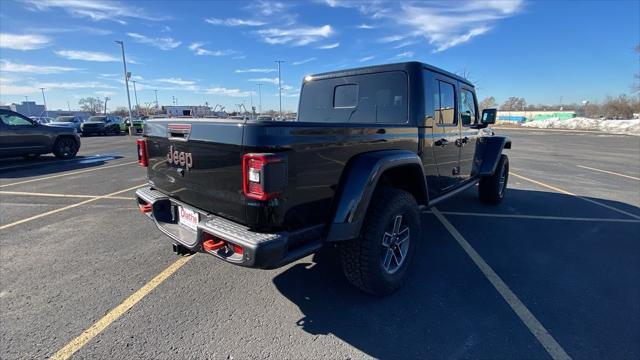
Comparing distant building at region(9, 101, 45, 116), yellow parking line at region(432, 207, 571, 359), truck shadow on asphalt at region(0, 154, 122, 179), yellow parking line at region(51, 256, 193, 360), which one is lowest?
yellow parking line at region(432, 207, 571, 359)

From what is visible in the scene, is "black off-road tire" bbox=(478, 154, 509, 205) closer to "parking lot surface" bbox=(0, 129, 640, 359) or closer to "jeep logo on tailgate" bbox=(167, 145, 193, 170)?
"parking lot surface" bbox=(0, 129, 640, 359)

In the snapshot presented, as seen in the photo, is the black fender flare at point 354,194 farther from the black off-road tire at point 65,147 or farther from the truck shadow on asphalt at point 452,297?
the black off-road tire at point 65,147

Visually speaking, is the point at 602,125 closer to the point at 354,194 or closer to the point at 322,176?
the point at 354,194

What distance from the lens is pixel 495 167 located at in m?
5.51

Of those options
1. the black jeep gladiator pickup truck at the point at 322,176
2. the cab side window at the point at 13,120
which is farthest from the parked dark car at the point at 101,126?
the black jeep gladiator pickup truck at the point at 322,176

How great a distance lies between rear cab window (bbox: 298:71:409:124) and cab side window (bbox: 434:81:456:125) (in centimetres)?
56

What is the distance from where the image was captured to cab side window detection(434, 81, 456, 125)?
12.7ft

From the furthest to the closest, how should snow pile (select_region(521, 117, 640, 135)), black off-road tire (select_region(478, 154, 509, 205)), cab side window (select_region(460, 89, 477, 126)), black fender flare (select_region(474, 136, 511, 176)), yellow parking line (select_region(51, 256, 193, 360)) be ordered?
1. snow pile (select_region(521, 117, 640, 135))
2. black off-road tire (select_region(478, 154, 509, 205))
3. black fender flare (select_region(474, 136, 511, 176))
4. cab side window (select_region(460, 89, 477, 126))
5. yellow parking line (select_region(51, 256, 193, 360))

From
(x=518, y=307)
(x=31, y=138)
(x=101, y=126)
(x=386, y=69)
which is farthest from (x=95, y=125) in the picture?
(x=518, y=307)

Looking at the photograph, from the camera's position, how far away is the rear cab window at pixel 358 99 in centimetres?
356

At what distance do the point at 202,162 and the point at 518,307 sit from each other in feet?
9.59

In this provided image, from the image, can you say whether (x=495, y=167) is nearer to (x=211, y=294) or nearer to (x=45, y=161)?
(x=211, y=294)

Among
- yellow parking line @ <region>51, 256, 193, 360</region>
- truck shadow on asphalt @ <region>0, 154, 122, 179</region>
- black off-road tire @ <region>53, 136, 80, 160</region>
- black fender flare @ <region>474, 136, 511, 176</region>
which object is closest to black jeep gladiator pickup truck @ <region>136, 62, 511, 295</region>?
yellow parking line @ <region>51, 256, 193, 360</region>

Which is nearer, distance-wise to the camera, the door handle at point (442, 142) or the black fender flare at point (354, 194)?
the black fender flare at point (354, 194)
